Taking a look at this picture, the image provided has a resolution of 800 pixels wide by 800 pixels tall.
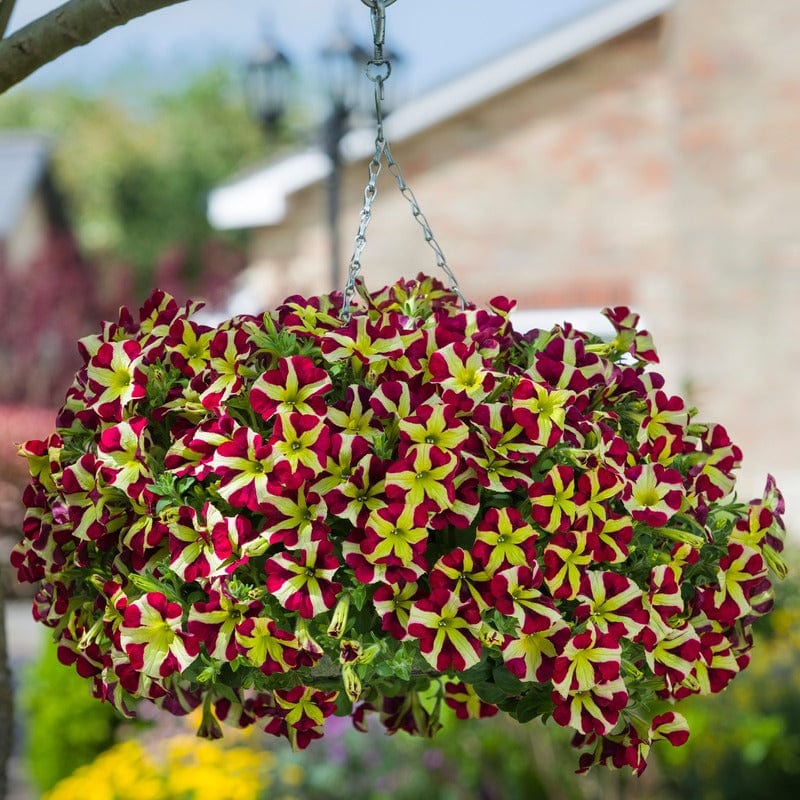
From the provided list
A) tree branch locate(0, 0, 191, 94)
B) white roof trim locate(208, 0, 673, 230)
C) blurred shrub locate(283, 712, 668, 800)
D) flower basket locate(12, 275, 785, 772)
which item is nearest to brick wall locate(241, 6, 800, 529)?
white roof trim locate(208, 0, 673, 230)

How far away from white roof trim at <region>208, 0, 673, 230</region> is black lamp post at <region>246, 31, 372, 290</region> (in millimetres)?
1399

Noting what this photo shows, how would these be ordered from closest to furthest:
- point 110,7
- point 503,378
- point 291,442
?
point 291,442, point 503,378, point 110,7

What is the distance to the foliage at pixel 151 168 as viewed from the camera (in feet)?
94.5

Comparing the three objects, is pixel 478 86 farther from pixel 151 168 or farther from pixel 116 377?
pixel 151 168

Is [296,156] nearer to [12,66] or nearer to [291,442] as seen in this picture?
[12,66]

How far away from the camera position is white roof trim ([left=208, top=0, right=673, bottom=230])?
8.00 m

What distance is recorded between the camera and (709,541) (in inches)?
52.6

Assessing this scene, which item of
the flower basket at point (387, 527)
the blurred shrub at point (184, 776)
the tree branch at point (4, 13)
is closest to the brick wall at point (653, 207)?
the blurred shrub at point (184, 776)

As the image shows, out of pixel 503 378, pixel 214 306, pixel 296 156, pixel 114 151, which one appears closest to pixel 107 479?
pixel 503 378

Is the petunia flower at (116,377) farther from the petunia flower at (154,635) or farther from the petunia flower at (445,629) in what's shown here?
the petunia flower at (445,629)

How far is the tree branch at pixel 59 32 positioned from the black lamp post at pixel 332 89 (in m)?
4.14

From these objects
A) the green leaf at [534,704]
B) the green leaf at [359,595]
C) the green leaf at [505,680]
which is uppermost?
the green leaf at [359,595]

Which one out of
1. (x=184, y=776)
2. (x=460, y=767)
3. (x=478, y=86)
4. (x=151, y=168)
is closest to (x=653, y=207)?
(x=478, y=86)

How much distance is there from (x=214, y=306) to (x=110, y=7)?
1069 centimetres
